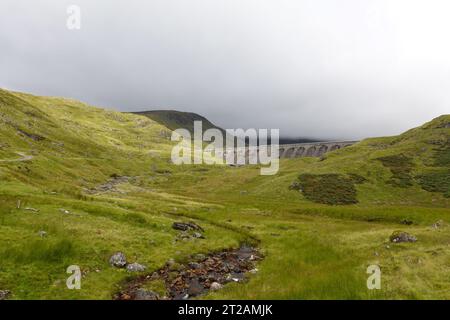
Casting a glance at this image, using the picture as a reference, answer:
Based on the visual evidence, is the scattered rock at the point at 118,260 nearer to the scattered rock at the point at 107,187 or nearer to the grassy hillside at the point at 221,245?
the grassy hillside at the point at 221,245

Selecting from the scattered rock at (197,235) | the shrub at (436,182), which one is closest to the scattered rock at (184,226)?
the scattered rock at (197,235)

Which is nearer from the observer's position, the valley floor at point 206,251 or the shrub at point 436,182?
the valley floor at point 206,251

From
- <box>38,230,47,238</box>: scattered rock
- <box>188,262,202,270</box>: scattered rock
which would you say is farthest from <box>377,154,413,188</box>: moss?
<box>38,230,47,238</box>: scattered rock

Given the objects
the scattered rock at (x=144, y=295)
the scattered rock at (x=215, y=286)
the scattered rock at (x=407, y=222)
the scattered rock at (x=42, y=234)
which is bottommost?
the scattered rock at (x=407, y=222)

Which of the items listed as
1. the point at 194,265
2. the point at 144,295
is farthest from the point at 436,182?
the point at 144,295

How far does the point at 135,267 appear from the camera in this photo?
83.4ft

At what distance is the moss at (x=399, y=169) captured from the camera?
330 feet

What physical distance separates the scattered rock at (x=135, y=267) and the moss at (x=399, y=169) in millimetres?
91972

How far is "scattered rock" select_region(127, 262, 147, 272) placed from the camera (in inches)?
988
